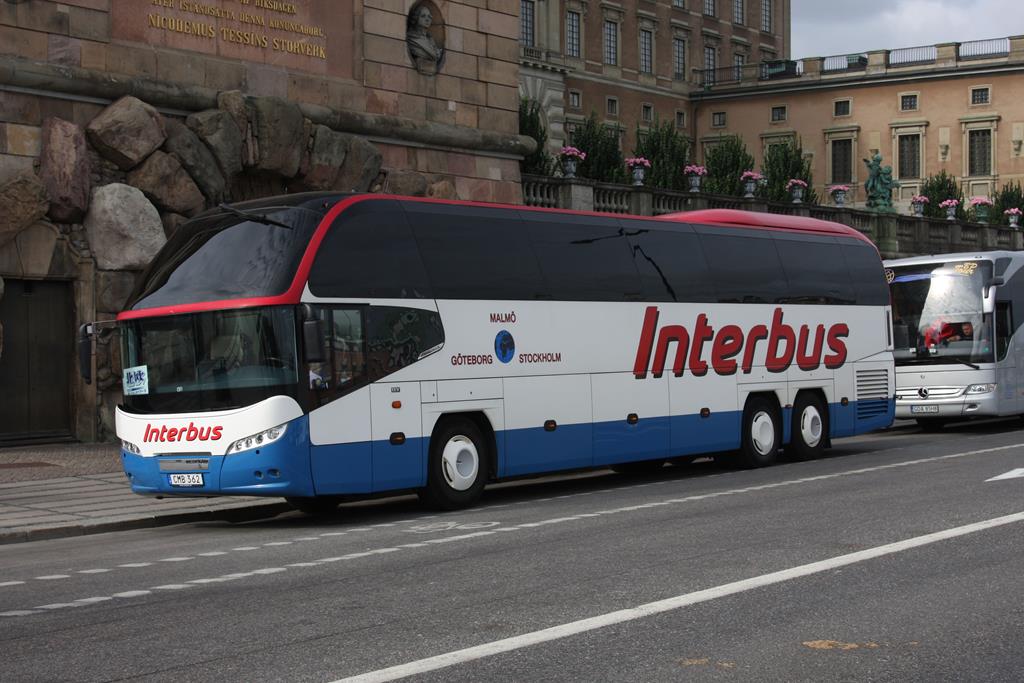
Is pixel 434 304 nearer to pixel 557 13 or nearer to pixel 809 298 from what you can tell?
pixel 809 298

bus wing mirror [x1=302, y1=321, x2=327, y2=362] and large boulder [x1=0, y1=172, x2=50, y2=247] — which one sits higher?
large boulder [x1=0, y1=172, x2=50, y2=247]

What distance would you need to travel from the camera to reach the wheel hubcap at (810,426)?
68.9ft

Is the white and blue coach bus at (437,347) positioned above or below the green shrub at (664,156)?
below

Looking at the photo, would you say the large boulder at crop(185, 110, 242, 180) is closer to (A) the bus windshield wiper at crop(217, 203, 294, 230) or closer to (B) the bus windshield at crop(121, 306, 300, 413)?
(A) the bus windshield wiper at crop(217, 203, 294, 230)

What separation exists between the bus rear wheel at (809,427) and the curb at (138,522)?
26.3 feet

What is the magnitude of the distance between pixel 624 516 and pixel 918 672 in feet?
22.5

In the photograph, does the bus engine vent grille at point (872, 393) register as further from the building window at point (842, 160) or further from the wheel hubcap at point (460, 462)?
the building window at point (842, 160)

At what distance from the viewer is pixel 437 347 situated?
595 inches

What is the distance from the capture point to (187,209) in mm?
22625

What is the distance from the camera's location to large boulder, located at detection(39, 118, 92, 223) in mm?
21062

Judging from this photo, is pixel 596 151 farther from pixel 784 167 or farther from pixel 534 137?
pixel 784 167

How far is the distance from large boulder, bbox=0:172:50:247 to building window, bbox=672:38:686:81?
7660 cm

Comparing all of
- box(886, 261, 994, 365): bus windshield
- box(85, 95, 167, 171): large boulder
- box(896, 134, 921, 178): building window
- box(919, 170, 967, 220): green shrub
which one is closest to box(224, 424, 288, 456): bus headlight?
box(85, 95, 167, 171): large boulder

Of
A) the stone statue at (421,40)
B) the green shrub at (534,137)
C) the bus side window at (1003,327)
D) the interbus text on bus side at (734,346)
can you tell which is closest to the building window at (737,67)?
the green shrub at (534,137)
